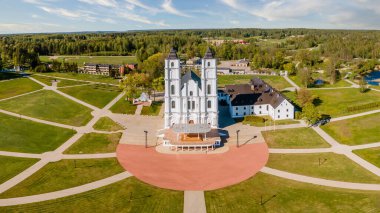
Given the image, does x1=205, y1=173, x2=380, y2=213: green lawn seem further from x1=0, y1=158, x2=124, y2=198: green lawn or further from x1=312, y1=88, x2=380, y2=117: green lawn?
x1=312, y1=88, x2=380, y2=117: green lawn

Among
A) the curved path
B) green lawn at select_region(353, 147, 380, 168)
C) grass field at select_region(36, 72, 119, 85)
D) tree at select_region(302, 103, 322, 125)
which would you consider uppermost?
grass field at select_region(36, 72, 119, 85)

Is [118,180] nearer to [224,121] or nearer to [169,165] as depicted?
[169,165]

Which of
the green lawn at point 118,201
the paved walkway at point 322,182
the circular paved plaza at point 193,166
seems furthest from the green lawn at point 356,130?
the green lawn at point 118,201

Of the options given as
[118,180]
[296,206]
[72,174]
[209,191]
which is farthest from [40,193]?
[296,206]

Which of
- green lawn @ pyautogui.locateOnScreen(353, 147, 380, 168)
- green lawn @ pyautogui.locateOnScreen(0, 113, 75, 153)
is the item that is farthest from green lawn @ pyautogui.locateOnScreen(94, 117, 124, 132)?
green lawn @ pyautogui.locateOnScreen(353, 147, 380, 168)

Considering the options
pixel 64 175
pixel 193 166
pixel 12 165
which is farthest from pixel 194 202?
pixel 12 165
